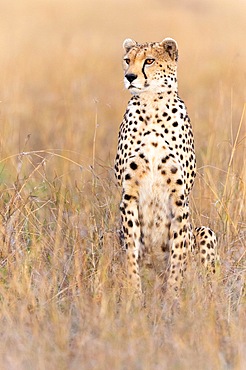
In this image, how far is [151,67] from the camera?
395 centimetres

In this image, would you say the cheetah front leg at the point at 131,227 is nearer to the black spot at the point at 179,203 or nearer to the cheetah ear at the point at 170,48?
the black spot at the point at 179,203

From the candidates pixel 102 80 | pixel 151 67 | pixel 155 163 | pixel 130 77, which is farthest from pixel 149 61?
pixel 102 80

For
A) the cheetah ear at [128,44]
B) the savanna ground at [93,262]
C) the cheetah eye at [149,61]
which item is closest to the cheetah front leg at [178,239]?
the savanna ground at [93,262]

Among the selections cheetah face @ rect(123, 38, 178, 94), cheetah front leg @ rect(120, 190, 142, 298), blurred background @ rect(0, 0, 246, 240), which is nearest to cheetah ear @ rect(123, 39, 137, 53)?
cheetah face @ rect(123, 38, 178, 94)

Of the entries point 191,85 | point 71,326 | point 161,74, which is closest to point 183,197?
point 161,74

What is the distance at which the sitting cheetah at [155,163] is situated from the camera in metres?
3.95

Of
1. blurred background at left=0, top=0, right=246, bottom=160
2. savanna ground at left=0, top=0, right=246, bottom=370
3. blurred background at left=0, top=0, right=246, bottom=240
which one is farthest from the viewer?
Answer: blurred background at left=0, top=0, right=246, bottom=160

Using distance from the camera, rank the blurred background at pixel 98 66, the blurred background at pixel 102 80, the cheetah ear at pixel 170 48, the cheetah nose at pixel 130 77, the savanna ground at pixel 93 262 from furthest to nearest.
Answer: the blurred background at pixel 98 66, the blurred background at pixel 102 80, the cheetah ear at pixel 170 48, the cheetah nose at pixel 130 77, the savanna ground at pixel 93 262

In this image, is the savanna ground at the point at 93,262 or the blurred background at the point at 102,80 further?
the blurred background at the point at 102,80

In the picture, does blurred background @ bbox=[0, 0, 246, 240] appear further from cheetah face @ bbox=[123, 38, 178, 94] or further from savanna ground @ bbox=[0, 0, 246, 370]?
cheetah face @ bbox=[123, 38, 178, 94]

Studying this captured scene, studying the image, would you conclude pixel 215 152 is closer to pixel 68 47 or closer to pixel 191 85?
pixel 191 85

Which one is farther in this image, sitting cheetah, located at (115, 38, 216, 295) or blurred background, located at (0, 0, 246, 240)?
blurred background, located at (0, 0, 246, 240)

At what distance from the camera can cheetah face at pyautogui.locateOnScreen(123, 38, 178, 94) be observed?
12.8ft

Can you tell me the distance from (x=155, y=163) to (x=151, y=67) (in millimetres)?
389
